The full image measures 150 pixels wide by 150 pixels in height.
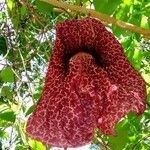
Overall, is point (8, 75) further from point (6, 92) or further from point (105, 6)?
point (105, 6)

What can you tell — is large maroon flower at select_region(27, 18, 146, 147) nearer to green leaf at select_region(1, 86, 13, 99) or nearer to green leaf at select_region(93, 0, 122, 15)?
green leaf at select_region(93, 0, 122, 15)

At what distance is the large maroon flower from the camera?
1.12m

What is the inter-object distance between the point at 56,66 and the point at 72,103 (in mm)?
105

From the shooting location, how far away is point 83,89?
1.19 metres

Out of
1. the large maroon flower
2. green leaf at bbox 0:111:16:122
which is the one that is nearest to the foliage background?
green leaf at bbox 0:111:16:122

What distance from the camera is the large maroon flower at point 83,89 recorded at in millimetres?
1121

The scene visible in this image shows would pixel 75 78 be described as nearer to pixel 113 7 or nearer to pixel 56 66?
pixel 56 66

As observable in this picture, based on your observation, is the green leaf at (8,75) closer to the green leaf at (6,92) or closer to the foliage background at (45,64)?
the foliage background at (45,64)

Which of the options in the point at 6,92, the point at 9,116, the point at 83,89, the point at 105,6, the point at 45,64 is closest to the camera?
the point at 83,89

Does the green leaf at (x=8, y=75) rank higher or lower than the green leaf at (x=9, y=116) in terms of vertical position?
higher

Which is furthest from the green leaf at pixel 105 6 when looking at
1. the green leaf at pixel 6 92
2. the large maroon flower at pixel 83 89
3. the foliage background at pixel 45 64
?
the green leaf at pixel 6 92

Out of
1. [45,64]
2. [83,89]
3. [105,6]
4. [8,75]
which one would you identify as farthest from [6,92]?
[83,89]

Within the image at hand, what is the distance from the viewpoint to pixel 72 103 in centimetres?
115

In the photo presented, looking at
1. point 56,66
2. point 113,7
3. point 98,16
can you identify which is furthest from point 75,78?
point 113,7
